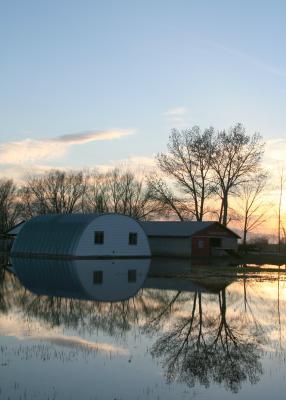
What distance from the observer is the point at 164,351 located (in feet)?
43.3

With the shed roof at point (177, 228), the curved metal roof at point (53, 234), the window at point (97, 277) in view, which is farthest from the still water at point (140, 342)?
the shed roof at point (177, 228)

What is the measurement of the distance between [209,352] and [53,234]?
40.9 meters

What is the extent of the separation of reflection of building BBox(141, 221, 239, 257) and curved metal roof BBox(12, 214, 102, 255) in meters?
13.1

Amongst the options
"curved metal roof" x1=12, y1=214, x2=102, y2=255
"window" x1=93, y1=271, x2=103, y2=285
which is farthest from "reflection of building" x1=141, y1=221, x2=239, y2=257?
"window" x1=93, y1=271, x2=103, y2=285

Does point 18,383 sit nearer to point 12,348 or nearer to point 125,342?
point 12,348

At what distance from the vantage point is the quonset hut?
50.8 m

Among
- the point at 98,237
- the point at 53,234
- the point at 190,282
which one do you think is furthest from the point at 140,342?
the point at 53,234

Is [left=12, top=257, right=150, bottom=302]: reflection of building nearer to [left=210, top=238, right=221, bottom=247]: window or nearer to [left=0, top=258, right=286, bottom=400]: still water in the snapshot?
[left=0, top=258, right=286, bottom=400]: still water

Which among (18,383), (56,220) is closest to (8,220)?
(56,220)

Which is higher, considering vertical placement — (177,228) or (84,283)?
(177,228)

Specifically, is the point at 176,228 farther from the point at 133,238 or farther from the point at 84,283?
the point at 84,283

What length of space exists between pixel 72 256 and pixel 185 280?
20.6 metres

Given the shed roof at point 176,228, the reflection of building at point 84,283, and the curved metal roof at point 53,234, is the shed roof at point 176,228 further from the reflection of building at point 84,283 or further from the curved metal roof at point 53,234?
the reflection of building at point 84,283

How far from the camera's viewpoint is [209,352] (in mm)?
13281
